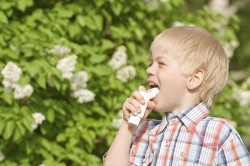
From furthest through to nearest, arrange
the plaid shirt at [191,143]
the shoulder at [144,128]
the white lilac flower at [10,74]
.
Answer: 1. the white lilac flower at [10,74]
2. the shoulder at [144,128]
3. the plaid shirt at [191,143]

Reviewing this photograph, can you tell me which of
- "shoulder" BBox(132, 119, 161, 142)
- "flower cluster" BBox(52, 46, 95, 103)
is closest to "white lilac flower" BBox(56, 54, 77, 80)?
"flower cluster" BBox(52, 46, 95, 103)

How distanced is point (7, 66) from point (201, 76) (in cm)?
150

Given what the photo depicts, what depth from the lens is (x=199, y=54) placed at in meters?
2.45

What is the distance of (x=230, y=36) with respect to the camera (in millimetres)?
5250

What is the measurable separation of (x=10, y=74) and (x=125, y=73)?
3.15ft

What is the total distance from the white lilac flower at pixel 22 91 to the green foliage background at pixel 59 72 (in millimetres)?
38

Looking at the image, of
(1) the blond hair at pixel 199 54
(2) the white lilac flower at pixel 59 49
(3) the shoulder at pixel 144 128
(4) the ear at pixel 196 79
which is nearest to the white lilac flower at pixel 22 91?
(2) the white lilac flower at pixel 59 49

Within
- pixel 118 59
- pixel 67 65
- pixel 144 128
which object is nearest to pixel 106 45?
pixel 118 59

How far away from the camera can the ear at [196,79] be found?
2.45 metres

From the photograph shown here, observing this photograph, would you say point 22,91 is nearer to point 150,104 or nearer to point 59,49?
point 59,49

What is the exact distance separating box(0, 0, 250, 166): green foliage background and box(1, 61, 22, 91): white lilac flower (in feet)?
0.16

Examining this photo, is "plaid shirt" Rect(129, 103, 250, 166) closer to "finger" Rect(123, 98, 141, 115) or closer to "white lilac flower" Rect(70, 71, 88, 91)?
"finger" Rect(123, 98, 141, 115)

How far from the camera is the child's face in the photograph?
95.0 inches

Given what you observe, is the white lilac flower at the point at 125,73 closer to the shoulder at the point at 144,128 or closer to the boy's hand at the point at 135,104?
the shoulder at the point at 144,128
